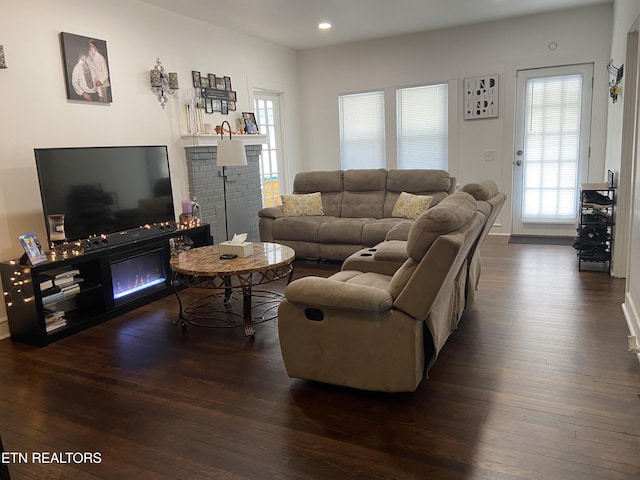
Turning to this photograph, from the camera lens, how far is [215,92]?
549 cm

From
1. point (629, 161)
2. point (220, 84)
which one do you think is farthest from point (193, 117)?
point (629, 161)

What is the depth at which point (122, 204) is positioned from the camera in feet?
13.4

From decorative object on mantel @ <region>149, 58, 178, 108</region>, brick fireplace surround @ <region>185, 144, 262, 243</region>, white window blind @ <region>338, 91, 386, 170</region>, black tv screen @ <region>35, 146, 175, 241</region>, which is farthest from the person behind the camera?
white window blind @ <region>338, 91, 386, 170</region>

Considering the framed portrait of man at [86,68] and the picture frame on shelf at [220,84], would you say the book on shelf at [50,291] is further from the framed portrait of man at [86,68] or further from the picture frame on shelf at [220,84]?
the picture frame on shelf at [220,84]

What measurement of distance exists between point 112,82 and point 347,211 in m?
2.70

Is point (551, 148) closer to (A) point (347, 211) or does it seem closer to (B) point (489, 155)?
(B) point (489, 155)

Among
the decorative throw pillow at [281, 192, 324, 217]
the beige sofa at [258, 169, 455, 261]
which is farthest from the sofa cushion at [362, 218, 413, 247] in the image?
the decorative throw pillow at [281, 192, 324, 217]

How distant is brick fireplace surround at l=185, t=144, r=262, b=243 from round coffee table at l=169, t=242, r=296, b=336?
1.42 m

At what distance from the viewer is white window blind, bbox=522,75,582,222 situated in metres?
5.79

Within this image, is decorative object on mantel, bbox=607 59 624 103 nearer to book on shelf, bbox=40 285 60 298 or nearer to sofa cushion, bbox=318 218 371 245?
sofa cushion, bbox=318 218 371 245

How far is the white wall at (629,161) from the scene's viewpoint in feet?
9.86

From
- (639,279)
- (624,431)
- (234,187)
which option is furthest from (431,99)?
(624,431)

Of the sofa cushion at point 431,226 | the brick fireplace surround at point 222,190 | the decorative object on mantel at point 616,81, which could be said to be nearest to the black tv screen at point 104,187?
the brick fireplace surround at point 222,190

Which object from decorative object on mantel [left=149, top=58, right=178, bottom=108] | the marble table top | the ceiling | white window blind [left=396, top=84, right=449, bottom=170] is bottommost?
the marble table top
